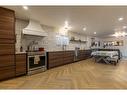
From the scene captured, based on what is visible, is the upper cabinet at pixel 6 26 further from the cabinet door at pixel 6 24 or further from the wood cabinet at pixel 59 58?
the wood cabinet at pixel 59 58

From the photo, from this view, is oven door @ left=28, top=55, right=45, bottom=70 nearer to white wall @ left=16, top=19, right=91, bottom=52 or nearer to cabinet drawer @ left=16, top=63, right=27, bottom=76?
cabinet drawer @ left=16, top=63, right=27, bottom=76

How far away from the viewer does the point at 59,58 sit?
24.5 feet

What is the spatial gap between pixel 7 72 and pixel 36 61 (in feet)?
4.59

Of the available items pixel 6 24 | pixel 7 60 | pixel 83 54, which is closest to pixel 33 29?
pixel 6 24

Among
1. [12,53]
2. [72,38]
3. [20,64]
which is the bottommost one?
[20,64]

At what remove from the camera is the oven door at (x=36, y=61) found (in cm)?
539

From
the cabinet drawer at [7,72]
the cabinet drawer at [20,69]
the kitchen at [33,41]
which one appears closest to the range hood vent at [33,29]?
the kitchen at [33,41]

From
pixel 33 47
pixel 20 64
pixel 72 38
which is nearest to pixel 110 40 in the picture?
pixel 72 38

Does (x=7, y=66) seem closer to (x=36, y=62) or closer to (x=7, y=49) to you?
(x=7, y=49)

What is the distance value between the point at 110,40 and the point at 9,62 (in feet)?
40.2

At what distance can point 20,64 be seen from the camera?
4965 mm

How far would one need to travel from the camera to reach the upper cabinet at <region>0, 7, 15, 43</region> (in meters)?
4.32
